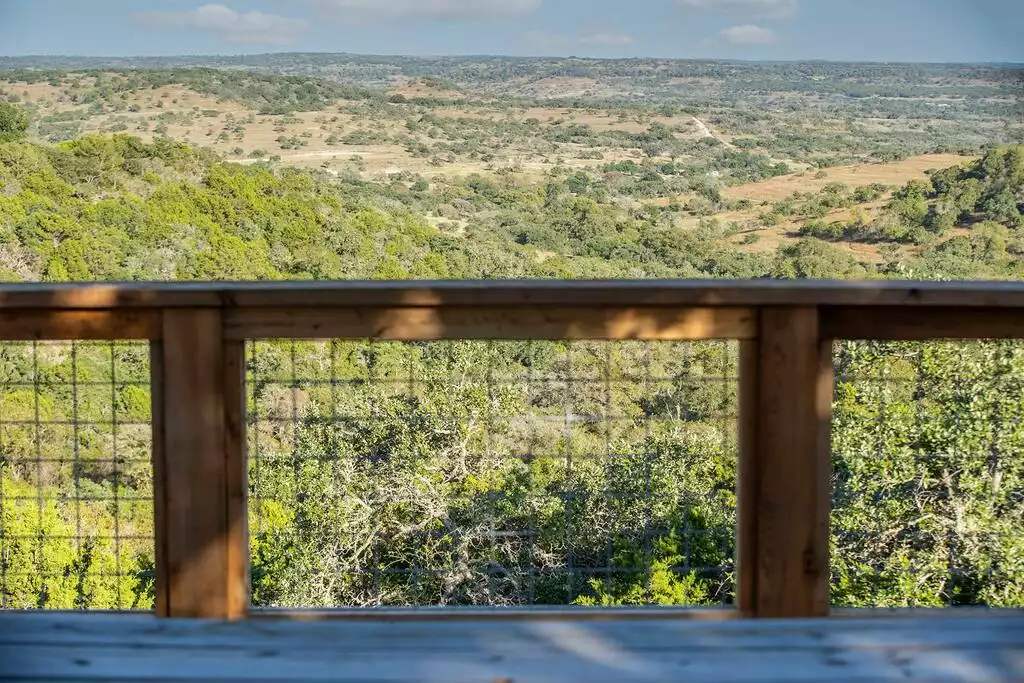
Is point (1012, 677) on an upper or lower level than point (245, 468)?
lower

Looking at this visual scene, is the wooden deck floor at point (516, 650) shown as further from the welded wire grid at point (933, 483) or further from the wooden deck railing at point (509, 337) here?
the welded wire grid at point (933, 483)

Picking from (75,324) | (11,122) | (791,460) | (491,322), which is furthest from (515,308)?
(11,122)

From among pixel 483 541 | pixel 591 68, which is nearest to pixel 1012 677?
pixel 483 541

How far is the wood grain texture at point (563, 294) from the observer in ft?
4.99

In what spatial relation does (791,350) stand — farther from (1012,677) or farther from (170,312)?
(170,312)

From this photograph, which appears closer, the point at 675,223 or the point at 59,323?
the point at 59,323

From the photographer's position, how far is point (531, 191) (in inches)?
651

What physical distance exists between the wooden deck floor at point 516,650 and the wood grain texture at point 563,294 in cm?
46

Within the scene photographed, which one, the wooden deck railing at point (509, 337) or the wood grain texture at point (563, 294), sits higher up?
the wood grain texture at point (563, 294)

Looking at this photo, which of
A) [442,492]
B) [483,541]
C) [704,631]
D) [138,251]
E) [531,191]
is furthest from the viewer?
[531,191]

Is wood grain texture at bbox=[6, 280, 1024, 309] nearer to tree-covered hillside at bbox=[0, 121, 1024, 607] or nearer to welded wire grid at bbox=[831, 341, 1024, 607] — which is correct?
tree-covered hillside at bbox=[0, 121, 1024, 607]

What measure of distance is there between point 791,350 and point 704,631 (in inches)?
18.0

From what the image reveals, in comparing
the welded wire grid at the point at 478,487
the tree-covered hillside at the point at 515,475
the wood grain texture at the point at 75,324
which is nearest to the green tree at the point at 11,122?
the tree-covered hillside at the point at 515,475

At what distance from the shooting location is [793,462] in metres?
1.54
